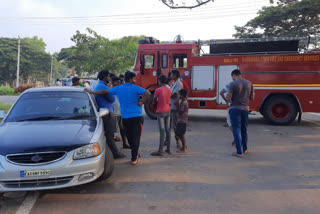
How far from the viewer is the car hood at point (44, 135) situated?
12.3 feet

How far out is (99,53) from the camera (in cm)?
3189

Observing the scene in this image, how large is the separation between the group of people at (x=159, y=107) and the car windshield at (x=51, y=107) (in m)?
0.40

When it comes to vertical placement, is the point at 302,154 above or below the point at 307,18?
below

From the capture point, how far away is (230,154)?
21.1ft

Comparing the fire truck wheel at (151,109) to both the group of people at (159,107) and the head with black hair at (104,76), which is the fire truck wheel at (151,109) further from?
the head with black hair at (104,76)

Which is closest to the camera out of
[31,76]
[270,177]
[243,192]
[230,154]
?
[243,192]

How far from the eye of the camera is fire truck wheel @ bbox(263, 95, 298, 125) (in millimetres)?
10375

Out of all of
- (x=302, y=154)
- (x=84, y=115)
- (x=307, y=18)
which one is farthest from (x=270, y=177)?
(x=307, y=18)

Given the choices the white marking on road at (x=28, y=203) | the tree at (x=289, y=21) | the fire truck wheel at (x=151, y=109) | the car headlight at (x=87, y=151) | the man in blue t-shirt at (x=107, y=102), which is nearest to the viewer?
the white marking on road at (x=28, y=203)

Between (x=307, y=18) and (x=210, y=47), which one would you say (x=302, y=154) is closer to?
(x=210, y=47)

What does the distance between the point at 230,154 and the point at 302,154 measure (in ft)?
5.10

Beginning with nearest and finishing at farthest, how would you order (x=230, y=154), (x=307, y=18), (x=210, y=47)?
(x=230, y=154) < (x=210, y=47) < (x=307, y=18)

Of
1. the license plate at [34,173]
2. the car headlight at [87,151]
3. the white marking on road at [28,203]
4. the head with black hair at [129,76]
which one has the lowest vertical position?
the white marking on road at [28,203]

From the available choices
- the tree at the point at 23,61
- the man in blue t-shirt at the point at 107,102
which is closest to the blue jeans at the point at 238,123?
the man in blue t-shirt at the point at 107,102
